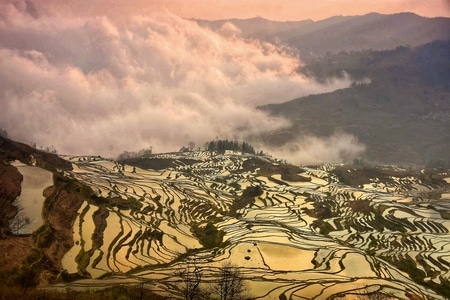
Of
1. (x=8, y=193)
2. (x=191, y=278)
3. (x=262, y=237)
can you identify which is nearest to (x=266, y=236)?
(x=262, y=237)

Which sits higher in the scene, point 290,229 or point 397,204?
point 397,204

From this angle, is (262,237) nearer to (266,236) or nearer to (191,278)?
(266,236)

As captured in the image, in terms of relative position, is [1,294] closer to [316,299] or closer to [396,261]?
[316,299]

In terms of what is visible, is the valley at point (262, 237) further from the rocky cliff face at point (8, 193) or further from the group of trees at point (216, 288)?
the rocky cliff face at point (8, 193)

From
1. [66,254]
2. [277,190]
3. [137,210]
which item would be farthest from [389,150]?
[66,254]

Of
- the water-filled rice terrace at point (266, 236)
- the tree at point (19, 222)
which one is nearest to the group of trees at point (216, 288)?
the water-filled rice terrace at point (266, 236)

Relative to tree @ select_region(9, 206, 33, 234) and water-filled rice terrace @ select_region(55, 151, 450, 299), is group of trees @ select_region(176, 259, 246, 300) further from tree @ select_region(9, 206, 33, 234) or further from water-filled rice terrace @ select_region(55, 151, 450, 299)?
tree @ select_region(9, 206, 33, 234)
